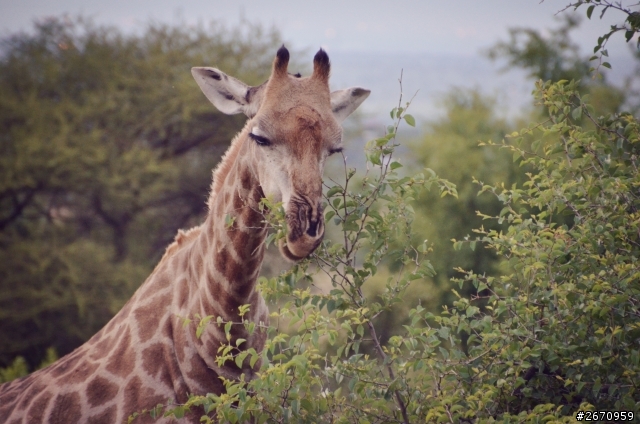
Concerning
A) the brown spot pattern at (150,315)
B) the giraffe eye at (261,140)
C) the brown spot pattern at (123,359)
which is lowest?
the brown spot pattern at (123,359)

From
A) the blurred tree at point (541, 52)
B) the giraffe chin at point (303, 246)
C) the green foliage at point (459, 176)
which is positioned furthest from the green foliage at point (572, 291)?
the blurred tree at point (541, 52)

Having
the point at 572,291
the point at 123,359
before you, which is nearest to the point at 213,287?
the point at 123,359

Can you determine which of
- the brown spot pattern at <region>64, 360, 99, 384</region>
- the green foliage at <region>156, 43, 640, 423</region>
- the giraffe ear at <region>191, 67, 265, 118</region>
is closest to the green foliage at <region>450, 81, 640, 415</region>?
the green foliage at <region>156, 43, 640, 423</region>

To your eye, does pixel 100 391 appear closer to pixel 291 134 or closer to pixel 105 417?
pixel 105 417

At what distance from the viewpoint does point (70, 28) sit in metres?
27.5

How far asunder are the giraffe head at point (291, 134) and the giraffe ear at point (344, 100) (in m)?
0.02

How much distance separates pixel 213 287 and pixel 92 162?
65.0 ft

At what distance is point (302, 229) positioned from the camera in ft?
12.2

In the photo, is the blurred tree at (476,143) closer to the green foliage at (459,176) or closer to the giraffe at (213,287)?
the green foliage at (459,176)

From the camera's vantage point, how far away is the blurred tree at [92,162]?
21.7 m

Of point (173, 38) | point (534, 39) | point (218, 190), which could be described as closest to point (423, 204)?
point (534, 39)

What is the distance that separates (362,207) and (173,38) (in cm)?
2543

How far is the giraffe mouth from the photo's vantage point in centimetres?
367

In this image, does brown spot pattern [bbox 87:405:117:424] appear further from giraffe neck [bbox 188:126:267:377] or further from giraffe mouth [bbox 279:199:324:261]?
giraffe mouth [bbox 279:199:324:261]
